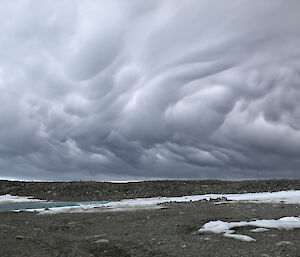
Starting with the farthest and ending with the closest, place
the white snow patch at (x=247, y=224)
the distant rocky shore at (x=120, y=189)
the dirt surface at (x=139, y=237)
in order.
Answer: the distant rocky shore at (x=120, y=189) → the white snow patch at (x=247, y=224) → the dirt surface at (x=139, y=237)

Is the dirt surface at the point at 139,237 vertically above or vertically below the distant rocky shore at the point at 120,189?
below

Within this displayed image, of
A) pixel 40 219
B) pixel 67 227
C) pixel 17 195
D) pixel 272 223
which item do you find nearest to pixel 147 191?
pixel 17 195

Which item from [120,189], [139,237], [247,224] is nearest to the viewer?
[139,237]

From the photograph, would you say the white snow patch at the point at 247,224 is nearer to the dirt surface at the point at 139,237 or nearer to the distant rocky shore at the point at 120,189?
the dirt surface at the point at 139,237

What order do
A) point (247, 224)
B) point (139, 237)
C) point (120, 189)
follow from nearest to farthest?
point (139, 237)
point (247, 224)
point (120, 189)

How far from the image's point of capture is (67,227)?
12125 millimetres

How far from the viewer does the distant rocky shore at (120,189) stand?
97.8 feet

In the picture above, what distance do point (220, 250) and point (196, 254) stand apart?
1.98 ft

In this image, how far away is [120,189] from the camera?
34500 millimetres

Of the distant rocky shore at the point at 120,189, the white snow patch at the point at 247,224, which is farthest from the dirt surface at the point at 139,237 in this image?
the distant rocky shore at the point at 120,189

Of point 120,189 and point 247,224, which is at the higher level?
point 120,189

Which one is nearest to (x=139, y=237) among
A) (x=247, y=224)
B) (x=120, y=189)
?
(x=247, y=224)

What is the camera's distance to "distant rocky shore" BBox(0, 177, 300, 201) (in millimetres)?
29812

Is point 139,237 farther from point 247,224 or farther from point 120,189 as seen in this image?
point 120,189
